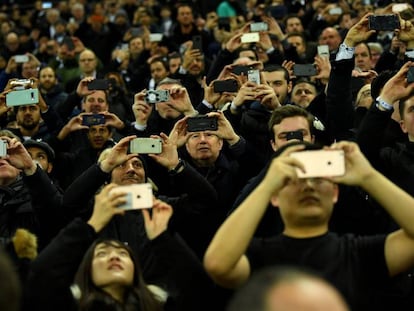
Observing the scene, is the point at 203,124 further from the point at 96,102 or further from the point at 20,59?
A: the point at 20,59

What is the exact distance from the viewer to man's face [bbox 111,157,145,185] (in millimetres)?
4250

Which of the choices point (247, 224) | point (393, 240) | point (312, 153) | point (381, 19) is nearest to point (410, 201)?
point (393, 240)

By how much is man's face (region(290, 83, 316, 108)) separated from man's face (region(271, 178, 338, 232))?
3012 mm

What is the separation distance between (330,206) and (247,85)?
2087mm

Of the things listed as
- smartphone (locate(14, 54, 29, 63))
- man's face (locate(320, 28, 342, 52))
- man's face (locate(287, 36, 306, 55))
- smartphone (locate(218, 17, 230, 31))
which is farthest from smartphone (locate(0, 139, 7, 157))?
smartphone (locate(218, 17, 230, 31))

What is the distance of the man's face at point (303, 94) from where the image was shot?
19.5 ft

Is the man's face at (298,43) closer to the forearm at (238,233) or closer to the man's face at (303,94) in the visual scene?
the man's face at (303,94)

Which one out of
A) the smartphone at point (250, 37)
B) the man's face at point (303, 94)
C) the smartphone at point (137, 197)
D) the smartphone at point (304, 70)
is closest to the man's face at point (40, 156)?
the smartphone at point (304, 70)

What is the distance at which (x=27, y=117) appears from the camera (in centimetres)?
621

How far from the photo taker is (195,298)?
324 centimetres

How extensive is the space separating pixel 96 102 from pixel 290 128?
8.97 feet

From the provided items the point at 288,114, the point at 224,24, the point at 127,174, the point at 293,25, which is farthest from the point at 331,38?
the point at 127,174

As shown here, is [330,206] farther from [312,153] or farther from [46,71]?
[46,71]

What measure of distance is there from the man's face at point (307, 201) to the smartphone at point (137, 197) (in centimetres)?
45
